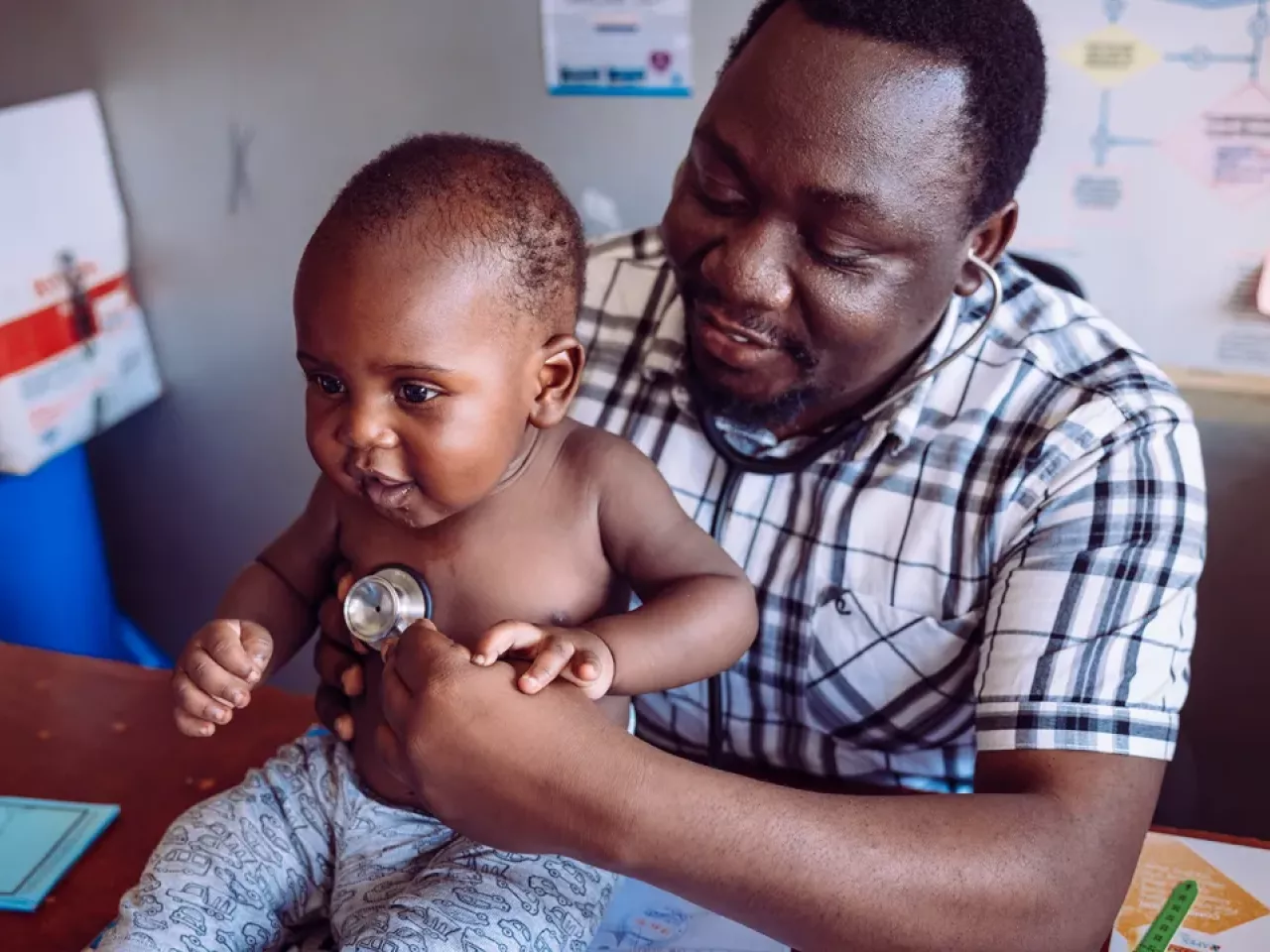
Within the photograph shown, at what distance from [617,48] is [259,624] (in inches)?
47.6

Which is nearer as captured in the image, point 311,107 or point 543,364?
point 543,364

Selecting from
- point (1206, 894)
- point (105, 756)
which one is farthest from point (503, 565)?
point (1206, 894)

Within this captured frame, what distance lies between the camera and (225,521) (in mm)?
2691

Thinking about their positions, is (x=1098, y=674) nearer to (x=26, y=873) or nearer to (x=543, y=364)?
(x=543, y=364)

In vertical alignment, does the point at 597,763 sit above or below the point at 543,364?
below

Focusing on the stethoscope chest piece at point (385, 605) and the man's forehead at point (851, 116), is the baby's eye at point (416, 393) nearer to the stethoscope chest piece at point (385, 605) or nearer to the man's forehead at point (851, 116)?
the stethoscope chest piece at point (385, 605)

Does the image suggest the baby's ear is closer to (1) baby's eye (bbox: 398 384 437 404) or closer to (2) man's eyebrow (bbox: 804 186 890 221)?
(1) baby's eye (bbox: 398 384 437 404)

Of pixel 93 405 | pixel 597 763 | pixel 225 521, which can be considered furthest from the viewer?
pixel 225 521

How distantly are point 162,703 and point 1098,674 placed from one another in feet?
3.77

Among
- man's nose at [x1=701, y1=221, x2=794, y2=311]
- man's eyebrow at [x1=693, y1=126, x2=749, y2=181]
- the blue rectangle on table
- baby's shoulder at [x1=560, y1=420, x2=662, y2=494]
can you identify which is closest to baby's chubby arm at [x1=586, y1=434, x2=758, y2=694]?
baby's shoulder at [x1=560, y1=420, x2=662, y2=494]

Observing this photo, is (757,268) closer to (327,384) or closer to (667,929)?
(327,384)

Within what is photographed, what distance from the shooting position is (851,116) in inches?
47.5

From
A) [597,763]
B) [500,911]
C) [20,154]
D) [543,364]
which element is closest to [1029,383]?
[543,364]

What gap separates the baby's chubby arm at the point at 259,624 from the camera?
1114 mm
